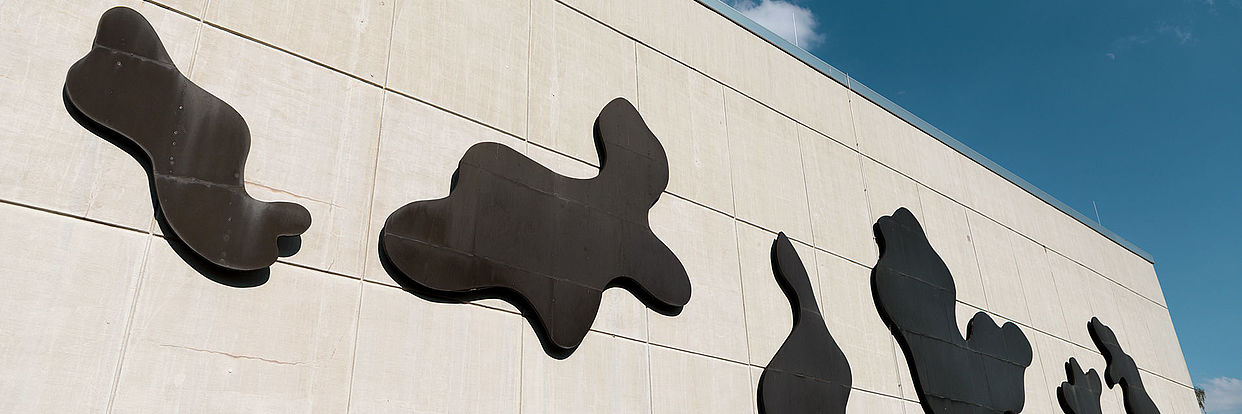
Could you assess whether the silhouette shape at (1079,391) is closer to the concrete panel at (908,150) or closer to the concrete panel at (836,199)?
the concrete panel at (908,150)

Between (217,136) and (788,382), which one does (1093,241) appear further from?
(217,136)

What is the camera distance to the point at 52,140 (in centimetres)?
582

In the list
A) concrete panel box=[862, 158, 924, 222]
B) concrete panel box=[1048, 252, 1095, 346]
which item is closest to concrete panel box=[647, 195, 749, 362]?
concrete panel box=[862, 158, 924, 222]

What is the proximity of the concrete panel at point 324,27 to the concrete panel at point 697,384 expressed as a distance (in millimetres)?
3797

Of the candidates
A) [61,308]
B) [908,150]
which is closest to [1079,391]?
Answer: [908,150]

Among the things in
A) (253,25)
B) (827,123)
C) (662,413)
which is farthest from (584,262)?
(827,123)

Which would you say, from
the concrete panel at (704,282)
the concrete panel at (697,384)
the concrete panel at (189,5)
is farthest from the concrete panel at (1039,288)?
the concrete panel at (189,5)

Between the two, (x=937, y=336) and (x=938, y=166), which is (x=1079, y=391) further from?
(x=938, y=166)

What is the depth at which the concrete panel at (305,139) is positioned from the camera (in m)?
6.63

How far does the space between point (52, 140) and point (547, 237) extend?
3.91 meters

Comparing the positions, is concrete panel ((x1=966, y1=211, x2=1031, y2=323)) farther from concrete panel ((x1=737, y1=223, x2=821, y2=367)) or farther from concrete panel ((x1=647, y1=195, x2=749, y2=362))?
concrete panel ((x1=647, y1=195, x2=749, y2=362))

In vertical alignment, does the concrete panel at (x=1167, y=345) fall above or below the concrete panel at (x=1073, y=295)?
below

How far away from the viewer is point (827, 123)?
12.6 meters

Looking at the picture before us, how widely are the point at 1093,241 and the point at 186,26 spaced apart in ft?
59.2
